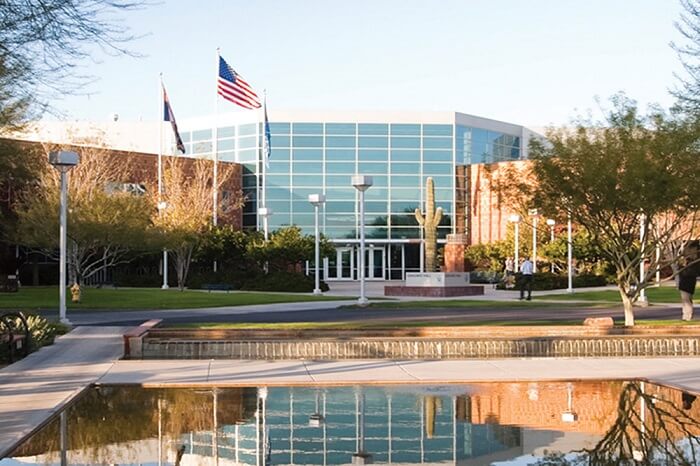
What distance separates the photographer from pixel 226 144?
6725 cm

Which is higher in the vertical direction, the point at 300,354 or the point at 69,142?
the point at 69,142

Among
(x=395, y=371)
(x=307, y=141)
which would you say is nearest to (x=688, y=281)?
(x=395, y=371)

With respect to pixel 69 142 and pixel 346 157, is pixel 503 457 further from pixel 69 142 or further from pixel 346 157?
pixel 346 157

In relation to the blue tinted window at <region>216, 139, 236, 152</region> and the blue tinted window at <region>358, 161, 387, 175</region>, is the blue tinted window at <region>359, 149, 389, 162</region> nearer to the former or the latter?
the blue tinted window at <region>358, 161, 387, 175</region>

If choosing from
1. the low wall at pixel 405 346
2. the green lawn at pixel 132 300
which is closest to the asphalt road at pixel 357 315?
the green lawn at pixel 132 300

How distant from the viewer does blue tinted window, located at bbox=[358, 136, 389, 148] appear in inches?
2603

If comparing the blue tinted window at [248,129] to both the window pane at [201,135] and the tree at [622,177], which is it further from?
the tree at [622,177]

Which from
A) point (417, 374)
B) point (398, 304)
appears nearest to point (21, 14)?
point (417, 374)

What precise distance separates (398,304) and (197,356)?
1670 centimetres

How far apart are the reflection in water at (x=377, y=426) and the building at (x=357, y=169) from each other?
53208mm

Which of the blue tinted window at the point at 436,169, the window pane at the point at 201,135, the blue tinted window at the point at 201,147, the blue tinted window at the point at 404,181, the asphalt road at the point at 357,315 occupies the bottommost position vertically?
the asphalt road at the point at 357,315

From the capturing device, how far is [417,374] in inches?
557

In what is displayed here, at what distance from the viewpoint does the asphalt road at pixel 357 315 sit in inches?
1016

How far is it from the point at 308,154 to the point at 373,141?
4700 mm
